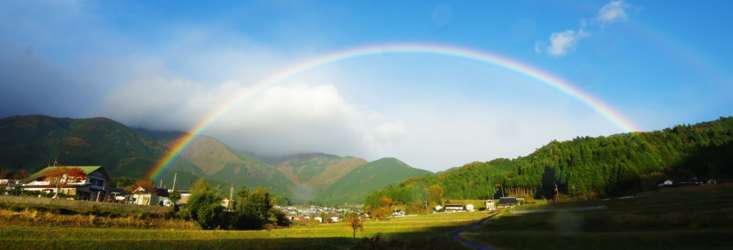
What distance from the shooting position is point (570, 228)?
5553 centimetres

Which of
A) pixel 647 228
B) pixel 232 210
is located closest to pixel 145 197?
pixel 232 210

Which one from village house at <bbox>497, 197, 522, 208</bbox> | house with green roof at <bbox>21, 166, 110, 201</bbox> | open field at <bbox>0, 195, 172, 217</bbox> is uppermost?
house with green roof at <bbox>21, 166, 110, 201</bbox>

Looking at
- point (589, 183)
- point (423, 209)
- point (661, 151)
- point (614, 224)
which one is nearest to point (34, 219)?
point (614, 224)

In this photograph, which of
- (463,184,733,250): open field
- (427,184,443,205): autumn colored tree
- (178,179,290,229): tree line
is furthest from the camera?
(427,184,443,205): autumn colored tree

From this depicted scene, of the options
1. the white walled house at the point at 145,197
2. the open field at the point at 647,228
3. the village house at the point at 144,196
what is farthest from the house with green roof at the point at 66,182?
the open field at the point at 647,228

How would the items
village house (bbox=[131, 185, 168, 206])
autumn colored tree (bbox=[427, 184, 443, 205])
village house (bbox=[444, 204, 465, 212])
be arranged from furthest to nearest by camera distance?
1. autumn colored tree (bbox=[427, 184, 443, 205])
2. village house (bbox=[444, 204, 465, 212])
3. village house (bbox=[131, 185, 168, 206])

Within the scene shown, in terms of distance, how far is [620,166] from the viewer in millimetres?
131125

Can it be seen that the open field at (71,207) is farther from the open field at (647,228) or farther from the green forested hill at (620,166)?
the green forested hill at (620,166)

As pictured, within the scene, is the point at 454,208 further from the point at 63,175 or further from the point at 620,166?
the point at 63,175

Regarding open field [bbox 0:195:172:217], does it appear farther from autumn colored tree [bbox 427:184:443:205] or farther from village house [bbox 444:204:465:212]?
autumn colored tree [bbox 427:184:443:205]

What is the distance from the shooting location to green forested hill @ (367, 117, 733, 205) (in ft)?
399

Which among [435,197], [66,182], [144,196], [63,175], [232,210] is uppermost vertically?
[63,175]

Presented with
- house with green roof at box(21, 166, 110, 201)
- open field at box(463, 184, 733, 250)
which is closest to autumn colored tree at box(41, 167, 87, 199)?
house with green roof at box(21, 166, 110, 201)

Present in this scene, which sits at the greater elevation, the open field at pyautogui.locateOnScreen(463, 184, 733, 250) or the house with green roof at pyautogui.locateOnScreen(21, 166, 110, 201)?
the house with green roof at pyautogui.locateOnScreen(21, 166, 110, 201)
